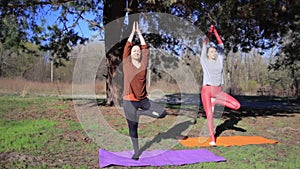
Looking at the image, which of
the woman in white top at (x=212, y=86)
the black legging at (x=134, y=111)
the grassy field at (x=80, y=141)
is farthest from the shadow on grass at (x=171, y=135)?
the woman in white top at (x=212, y=86)

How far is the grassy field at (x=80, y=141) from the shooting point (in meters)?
3.84

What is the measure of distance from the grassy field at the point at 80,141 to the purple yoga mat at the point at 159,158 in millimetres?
144

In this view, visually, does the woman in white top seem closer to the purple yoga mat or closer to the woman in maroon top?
the purple yoga mat

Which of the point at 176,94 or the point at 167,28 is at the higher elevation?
the point at 167,28

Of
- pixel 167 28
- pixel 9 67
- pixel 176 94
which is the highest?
pixel 167 28

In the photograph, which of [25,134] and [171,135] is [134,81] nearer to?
[171,135]

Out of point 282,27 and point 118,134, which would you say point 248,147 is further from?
point 282,27

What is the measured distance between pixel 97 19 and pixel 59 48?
75.8 inches

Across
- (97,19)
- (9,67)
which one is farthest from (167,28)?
(9,67)

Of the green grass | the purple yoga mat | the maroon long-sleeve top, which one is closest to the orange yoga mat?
the purple yoga mat

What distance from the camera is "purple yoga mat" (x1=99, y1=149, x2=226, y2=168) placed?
12.5ft

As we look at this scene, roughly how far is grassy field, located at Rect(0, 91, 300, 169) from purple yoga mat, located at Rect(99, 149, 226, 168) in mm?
144

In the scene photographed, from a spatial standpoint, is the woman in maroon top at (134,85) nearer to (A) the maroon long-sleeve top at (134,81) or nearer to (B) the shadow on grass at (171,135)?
(A) the maroon long-sleeve top at (134,81)

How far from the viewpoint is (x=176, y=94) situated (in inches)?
749
